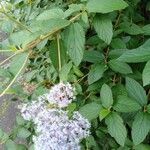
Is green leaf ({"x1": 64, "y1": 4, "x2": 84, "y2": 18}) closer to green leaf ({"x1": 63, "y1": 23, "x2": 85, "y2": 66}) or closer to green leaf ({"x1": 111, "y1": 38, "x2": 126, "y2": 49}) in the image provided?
green leaf ({"x1": 63, "y1": 23, "x2": 85, "y2": 66})

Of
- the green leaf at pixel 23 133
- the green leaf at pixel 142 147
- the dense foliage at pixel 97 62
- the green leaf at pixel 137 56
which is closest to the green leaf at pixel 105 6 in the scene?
the dense foliage at pixel 97 62

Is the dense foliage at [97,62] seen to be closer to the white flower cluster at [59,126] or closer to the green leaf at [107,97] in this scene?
the green leaf at [107,97]

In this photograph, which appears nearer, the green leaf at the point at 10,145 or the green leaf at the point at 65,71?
the green leaf at the point at 65,71

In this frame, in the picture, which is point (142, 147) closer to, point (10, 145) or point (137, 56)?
point (137, 56)

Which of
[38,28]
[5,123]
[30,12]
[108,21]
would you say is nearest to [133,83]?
[108,21]

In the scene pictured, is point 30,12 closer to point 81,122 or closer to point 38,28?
point 38,28

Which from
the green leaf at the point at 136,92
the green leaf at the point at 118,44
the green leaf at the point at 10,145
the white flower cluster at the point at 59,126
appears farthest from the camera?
the green leaf at the point at 10,145
